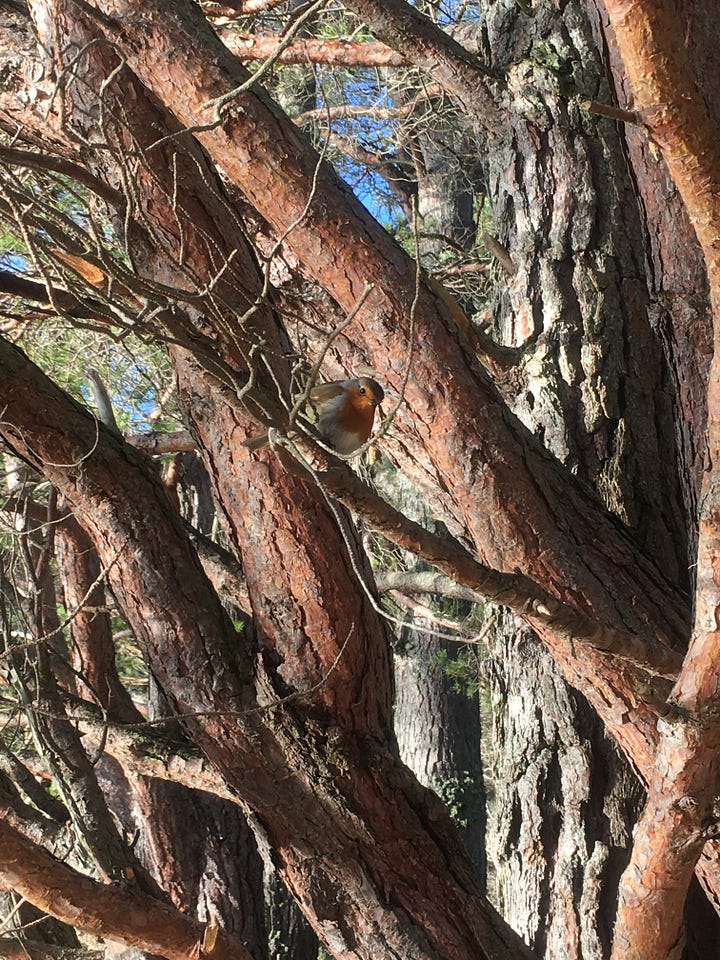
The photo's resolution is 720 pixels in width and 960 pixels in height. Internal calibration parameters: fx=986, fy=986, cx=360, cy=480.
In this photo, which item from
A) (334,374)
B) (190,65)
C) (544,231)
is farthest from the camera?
(544,231)

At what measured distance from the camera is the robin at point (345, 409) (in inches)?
86.1

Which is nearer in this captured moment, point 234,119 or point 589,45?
point 234,119

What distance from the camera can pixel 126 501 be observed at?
1912 mm

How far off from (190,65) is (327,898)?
5.28 feet

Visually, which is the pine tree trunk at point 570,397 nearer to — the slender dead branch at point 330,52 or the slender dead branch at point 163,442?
the slender dead branch at point 330,52

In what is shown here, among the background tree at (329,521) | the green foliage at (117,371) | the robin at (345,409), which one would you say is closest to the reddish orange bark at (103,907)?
the background tree at (329,521)

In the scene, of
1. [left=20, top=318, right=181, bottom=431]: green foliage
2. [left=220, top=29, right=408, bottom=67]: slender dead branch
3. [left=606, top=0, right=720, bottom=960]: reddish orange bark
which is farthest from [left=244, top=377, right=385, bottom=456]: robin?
[left=220, top=29, right=408, bottom=67]: slender dead branch

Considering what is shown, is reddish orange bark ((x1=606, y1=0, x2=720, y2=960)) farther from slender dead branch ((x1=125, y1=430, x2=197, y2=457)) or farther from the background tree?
slender dead branch ((x1=125, y1=430, x2=197, y2=457))

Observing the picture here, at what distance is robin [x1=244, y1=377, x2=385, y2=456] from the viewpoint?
7.18 ft

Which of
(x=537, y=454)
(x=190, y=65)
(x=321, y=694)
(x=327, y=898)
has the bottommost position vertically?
(x=327, y=898)

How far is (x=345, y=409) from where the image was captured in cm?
228

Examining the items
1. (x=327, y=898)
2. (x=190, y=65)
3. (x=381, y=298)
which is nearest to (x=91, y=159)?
(x=190, y=65)

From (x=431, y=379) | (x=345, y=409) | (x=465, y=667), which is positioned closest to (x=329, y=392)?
(x=345, y=409)

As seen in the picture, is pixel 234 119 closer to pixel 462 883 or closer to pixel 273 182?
pixel 273 182
